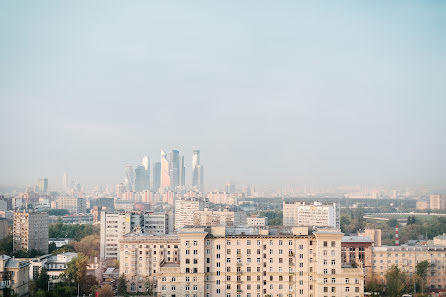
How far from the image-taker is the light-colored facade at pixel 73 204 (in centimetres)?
4619

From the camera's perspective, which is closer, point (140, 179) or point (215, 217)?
point (215, 217)

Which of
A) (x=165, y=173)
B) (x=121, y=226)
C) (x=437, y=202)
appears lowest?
(x=121, y=226)

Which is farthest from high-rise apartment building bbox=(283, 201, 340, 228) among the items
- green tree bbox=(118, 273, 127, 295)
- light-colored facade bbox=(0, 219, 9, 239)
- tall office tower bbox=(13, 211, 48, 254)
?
green tree bbox=(118, 273, 127, 295)

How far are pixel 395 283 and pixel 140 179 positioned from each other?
56.2 metres

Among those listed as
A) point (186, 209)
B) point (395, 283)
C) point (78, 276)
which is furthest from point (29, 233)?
point (395, 283)

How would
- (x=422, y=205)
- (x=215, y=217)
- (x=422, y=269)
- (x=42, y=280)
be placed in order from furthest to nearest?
(x=215, y=217) < (x=422, y=205) < (x=422, y=269) < (x=42, y=280)

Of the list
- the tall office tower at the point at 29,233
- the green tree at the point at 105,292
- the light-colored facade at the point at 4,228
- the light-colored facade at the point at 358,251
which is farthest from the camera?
the light-colored facade at the point at 4,228

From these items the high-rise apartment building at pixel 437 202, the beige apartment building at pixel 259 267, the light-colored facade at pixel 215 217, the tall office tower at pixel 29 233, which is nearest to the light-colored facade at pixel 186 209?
the light-colored facade at pixel 215 217

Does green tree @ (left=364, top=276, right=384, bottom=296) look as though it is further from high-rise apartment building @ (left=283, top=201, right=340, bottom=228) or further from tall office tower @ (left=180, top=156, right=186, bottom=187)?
tall office tower @ (left=180, top=156, right=186, bottom=187)

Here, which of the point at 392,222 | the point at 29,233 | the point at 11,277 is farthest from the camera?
the point at 392,222

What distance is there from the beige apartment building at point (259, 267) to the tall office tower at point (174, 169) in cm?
5908

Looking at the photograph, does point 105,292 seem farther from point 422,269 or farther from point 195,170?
point 195,170

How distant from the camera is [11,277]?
11031mm

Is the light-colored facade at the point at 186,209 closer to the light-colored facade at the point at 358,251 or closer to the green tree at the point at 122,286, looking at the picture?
the light-colored facade at the point at 358,251
